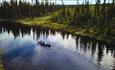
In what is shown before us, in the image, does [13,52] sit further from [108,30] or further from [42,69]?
[108,30]

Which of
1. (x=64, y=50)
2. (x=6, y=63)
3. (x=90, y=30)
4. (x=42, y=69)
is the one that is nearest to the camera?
(x=42, y=69)

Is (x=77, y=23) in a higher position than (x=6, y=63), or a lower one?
higher

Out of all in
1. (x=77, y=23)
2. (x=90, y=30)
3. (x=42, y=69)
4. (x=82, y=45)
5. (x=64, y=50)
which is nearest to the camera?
(x=42, y=69)

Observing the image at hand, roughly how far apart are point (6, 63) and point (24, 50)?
751 inches

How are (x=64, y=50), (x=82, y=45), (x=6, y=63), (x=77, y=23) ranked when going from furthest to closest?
(x=77, y=23) → (x=82, y=45) → (x=64, y=50) → (x=6, y=63)

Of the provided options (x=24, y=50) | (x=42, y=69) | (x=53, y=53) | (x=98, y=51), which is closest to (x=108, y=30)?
(x=98, y=51)

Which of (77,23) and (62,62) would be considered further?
(77,23)

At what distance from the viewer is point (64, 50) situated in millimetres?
83688

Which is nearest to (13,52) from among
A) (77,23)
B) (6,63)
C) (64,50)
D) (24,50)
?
(24,50)

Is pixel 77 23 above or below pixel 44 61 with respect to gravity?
above

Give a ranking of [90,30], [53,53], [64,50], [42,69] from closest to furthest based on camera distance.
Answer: [42,69], [53,53], [64,50], [90,30]

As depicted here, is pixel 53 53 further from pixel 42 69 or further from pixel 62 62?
pixel 42 69

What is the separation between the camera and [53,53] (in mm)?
78375

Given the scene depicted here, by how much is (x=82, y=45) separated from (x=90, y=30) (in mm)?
29843
